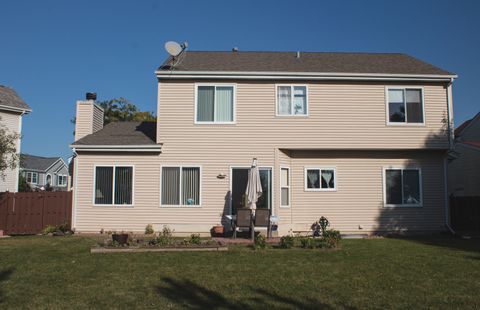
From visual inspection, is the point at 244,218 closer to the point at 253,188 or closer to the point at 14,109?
the point at 253,188

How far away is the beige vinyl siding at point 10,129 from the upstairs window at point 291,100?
1292 centimetres

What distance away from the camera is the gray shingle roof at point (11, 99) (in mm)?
20083

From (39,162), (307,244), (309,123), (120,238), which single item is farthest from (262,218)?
(39,162)

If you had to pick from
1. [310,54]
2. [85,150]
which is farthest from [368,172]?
[85,150]

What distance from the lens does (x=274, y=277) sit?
7871mm

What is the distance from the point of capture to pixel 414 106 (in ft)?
50.3

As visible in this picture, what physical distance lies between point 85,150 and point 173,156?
10.3 ft

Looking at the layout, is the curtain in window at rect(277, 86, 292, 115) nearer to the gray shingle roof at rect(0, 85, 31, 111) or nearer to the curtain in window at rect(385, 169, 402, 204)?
the curtain in window at rect(385, 169, 402, 204)

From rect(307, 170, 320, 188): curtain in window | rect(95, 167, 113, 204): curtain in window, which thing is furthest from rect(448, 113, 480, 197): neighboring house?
rect(95, 167, 113, 204): curtain in window

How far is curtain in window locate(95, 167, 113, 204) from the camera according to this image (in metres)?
14.9

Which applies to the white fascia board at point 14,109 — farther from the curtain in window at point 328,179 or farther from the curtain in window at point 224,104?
the curtain in window at point 328,179

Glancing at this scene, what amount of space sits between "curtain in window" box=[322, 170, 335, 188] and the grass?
14.2ft

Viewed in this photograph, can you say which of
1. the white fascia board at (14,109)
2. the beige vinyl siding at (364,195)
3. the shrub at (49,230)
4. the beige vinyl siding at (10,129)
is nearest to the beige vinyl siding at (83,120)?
the shrub at (49,230)

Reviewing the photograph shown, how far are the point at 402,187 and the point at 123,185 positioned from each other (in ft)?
33.0
